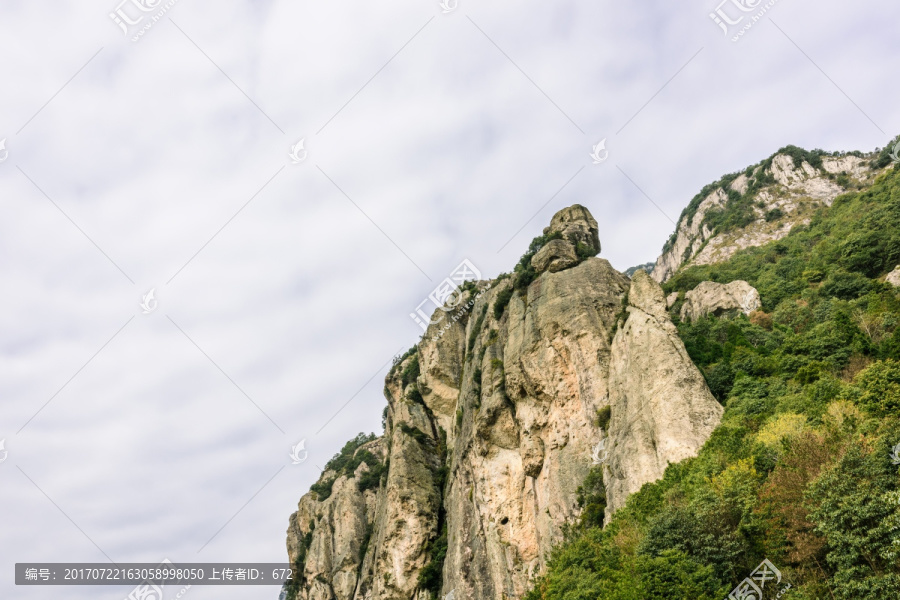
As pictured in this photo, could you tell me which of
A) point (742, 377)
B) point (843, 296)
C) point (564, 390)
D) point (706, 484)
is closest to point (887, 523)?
point (706, 484)

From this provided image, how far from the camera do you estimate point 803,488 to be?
2100 cm

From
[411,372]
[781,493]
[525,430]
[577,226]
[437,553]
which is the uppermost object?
[411,372]

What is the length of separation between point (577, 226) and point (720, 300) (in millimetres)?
18725

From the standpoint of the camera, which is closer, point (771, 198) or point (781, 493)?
point (781, 493)

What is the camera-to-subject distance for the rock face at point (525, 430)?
31.7 metres

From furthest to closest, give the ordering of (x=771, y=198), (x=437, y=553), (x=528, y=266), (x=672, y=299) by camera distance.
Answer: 1. (x=771, y=198)
2. (x=672, y=299)
3. (x=528, y=266)
4. (x=437, y=553)

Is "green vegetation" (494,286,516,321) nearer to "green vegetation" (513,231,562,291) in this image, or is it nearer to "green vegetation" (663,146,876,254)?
"green vegetation" (513,231,562,291)

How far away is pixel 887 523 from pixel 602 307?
25.2 m

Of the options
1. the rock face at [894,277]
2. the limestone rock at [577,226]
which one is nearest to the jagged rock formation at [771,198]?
the rock face at [894,277]

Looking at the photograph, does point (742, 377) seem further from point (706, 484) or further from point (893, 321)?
point (706, 484)

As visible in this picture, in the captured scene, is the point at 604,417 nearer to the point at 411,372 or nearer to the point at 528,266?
the point at 528,266

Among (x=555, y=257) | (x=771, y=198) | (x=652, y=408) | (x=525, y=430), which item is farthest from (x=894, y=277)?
(x=771, y=198)

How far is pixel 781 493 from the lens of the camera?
2148cm

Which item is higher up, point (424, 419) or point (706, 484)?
point (424, 419)
